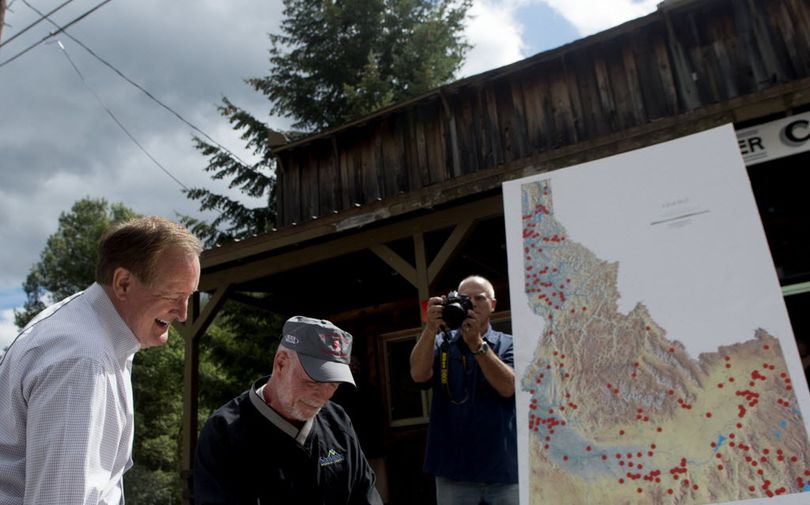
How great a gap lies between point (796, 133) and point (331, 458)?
13.6ft

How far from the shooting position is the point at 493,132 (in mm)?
7609

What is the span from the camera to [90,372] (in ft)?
3.93

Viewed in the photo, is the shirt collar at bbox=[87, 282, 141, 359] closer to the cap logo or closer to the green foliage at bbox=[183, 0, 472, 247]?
the cap logo

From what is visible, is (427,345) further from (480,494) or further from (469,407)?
(480,494)

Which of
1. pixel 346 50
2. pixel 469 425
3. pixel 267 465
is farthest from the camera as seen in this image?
pixel 346 50

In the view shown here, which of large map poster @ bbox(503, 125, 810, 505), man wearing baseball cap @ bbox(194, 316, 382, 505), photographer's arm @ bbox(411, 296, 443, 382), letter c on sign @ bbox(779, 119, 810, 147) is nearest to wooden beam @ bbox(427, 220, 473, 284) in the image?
photographer's arm @ bbox(411, 296, 443, 382)

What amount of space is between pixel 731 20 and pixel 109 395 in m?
6.96

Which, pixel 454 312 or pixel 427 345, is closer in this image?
pixel 454 312

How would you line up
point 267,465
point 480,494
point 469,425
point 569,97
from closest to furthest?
point 267,465 < point 480,494 < point 469,425 < point 569,97

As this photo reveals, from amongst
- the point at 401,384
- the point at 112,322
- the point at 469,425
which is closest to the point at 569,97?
the point at 401,384

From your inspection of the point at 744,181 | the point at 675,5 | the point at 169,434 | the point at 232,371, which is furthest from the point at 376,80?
the point at 169,434

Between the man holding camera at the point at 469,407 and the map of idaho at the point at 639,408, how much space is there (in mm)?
585

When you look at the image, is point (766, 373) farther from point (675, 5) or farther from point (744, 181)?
point (675, 5)

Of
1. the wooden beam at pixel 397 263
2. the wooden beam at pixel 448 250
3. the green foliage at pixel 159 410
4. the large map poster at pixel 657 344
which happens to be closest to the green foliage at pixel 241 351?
the wooden beam at pixel 397 263
